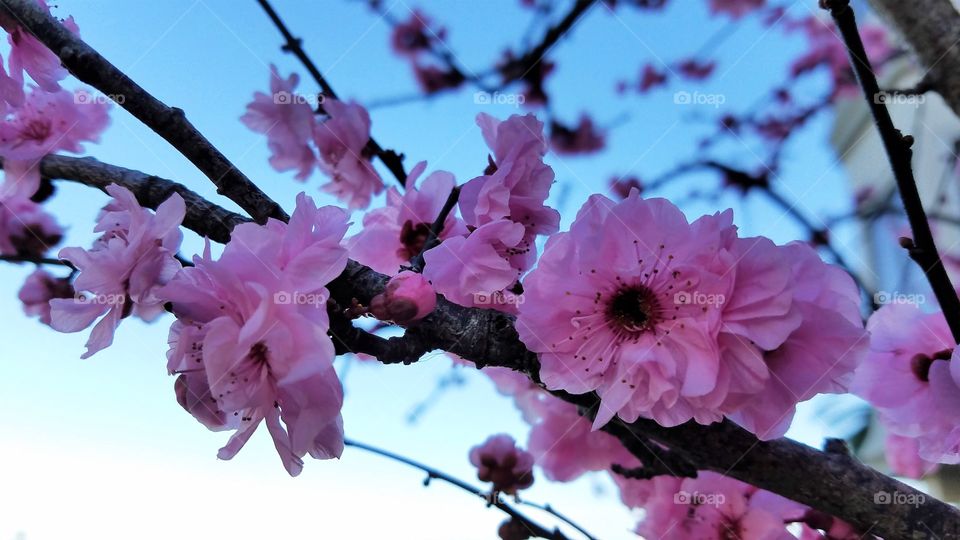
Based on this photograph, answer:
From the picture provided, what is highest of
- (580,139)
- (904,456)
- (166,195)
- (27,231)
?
(580,139)

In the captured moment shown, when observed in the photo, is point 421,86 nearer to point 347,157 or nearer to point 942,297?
point 347,157

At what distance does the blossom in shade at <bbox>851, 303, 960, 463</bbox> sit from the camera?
867mm

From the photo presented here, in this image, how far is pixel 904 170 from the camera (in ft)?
2.51

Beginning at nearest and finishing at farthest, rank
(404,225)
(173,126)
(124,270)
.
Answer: (124,270) < (173,126) < (404,225)

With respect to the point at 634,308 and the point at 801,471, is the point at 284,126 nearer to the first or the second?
the point at 634,308

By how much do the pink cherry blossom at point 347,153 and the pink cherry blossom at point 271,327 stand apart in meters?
0.92

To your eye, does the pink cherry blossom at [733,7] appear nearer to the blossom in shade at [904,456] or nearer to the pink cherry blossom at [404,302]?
the blossom in shade at [904,456]

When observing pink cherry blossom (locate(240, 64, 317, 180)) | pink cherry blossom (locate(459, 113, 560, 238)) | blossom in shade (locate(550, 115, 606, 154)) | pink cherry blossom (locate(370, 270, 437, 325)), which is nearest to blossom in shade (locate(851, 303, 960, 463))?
pink cherry blossom (locate(459, 113, 560, 238))

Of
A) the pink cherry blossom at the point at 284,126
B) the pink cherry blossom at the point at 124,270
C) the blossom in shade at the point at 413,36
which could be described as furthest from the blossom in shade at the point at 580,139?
the pink cherry blossom at the point at 124,270

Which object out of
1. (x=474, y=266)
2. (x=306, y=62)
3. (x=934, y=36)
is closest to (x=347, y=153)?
(x=306, y=62)

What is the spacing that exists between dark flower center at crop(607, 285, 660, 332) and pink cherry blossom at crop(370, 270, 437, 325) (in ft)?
0.77

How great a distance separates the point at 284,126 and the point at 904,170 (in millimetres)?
1428

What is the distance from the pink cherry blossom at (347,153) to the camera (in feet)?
4.92

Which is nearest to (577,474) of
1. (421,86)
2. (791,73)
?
(421,86)
